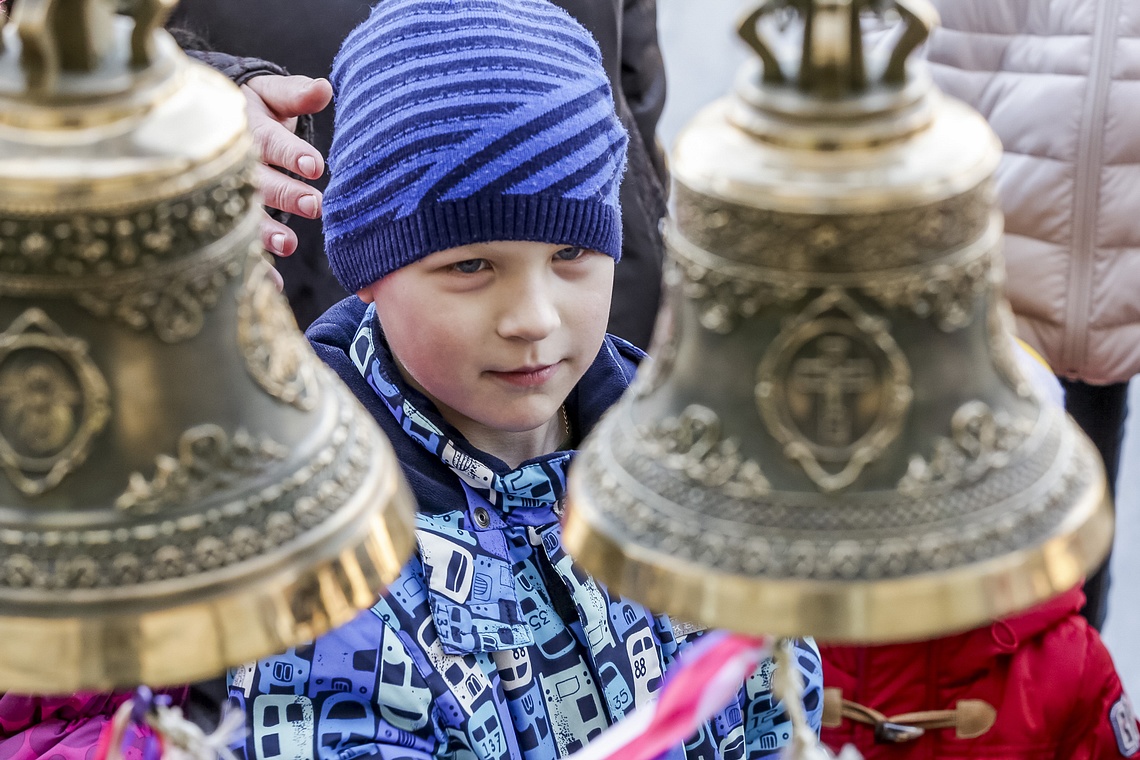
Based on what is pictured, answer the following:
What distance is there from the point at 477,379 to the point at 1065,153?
4.11 ft

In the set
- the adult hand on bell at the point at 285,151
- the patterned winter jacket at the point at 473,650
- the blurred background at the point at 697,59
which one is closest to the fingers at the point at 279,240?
the adult hand on bell at the point at 285,151

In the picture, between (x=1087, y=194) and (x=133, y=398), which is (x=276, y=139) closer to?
(x=133, y=398)

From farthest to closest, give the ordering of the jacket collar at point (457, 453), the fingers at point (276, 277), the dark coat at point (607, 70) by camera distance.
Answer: the dark coat at point (607, 70)
the jacket collar at point (457, 453)
the fingers at point (276, 277)

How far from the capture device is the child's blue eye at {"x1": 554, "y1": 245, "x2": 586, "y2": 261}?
1629 millimetres

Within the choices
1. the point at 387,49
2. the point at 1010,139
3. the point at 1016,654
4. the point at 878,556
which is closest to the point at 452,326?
the point at 387,49

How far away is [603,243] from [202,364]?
763 mm

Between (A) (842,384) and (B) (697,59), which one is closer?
(A) (842,384)

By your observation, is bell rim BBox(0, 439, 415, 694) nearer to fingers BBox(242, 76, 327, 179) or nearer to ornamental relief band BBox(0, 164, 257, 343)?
ornamental relief band BBox(0, 164, 257, 343)

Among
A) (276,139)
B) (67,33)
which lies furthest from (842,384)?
(276,139)

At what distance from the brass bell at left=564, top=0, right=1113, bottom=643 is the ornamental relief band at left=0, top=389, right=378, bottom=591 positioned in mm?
175

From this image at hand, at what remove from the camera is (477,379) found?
1635 millimetres

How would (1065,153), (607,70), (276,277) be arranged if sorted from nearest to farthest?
(276,277)
(607,70)
(1065,153)

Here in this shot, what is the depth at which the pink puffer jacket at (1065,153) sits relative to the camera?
97.0 inches

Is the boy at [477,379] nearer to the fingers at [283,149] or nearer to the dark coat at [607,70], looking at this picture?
the fingers at [283,149]
